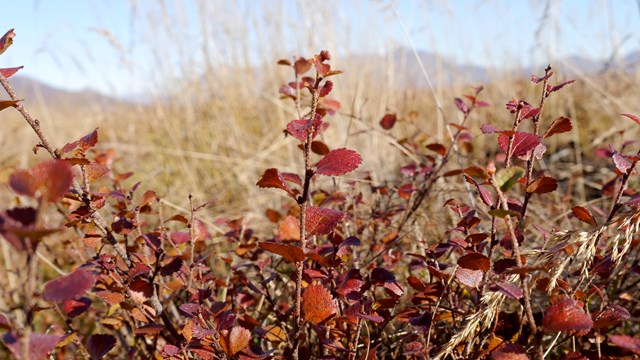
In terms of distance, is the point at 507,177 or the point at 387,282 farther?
the point at 387,282

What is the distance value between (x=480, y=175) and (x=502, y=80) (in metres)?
3.38

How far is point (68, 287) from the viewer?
0.43 m

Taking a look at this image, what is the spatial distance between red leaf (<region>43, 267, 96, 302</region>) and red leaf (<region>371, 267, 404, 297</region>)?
0.41 meters

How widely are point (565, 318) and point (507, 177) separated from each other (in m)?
0.17

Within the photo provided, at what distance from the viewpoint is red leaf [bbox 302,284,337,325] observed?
0.63m

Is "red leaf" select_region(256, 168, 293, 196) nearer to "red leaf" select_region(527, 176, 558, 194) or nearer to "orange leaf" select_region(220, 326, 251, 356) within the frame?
"orange leaf" select_region(220, 326, 251, 356)

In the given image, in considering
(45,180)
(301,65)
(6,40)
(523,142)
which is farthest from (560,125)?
(6,40)

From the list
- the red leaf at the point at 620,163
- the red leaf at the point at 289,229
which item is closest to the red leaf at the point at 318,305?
the red leaf at the point at 289,229

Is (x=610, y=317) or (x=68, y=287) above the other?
(x=68, y=287)

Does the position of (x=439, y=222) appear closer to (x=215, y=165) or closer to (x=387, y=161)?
(x=387, y=161)

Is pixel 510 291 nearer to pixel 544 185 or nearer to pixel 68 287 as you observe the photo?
pixel 544 185

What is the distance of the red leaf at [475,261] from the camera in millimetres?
572

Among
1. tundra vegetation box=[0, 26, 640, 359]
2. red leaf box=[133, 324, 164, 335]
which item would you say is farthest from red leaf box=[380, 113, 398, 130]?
red leaf box=[133, 324, 164, 335]

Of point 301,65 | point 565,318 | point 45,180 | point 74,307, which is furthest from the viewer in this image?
point 301,65
